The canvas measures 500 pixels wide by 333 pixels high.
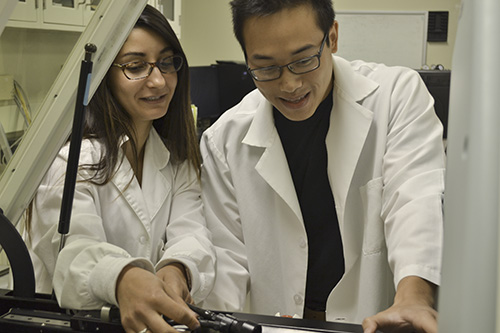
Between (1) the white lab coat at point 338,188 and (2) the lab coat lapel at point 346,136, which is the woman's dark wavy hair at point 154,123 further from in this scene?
(2) the lab coat lapel at point 346,136

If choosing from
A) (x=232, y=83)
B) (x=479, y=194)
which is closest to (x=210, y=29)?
(x=232, y=83)

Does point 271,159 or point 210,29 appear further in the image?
point 210,29

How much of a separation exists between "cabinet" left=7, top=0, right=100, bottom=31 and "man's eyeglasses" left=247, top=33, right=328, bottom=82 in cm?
45

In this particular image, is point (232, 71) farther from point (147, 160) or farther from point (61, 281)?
point (61, 281)

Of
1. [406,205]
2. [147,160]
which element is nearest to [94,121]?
[147,160]

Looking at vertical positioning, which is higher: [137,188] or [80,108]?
[80,108]

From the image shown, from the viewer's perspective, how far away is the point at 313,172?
4.87 feet

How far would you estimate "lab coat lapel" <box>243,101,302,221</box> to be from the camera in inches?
56.2

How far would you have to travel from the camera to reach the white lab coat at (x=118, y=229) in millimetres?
902

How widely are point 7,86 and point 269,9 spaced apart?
0.62m

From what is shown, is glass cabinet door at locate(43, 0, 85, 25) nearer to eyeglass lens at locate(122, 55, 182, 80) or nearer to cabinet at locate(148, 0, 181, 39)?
eyeglass lens at locate(122, 55, 182, 80)

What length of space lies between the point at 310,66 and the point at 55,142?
661 mm

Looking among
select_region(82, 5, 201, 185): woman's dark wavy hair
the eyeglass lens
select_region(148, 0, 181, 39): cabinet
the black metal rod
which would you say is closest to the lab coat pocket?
select_region(82, 5, 201, 185): woman's dark wavy hair

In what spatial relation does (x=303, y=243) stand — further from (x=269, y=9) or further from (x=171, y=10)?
(x=171, y=10)
